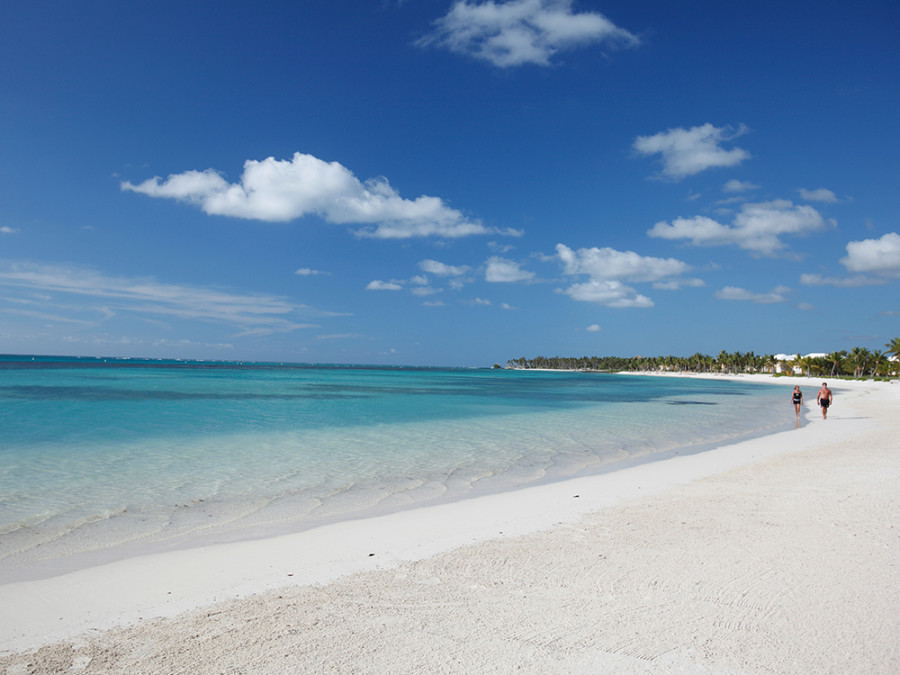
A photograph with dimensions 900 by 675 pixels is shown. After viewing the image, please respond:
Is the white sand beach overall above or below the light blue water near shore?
above

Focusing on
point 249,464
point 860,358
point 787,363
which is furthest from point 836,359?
point 249,464

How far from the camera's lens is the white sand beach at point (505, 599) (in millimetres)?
3688

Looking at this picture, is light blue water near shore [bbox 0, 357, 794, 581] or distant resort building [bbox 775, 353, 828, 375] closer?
light blue water near shore [bbox 0, 357, 794, 581]

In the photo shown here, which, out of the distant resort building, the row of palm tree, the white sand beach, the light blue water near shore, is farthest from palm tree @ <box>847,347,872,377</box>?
the white sand beach

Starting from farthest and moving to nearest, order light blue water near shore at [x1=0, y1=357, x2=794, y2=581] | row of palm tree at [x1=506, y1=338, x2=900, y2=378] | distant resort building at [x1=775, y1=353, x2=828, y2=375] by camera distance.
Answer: distant resort building at [x1=775, y1=353, x2=828, y2=375] → row of palm tree at [x1=506, y1=338, x2=900, y2=378] → light blue water near shore at [x1=0, y1=357, x2=794, y2=581]

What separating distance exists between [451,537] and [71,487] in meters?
7.53

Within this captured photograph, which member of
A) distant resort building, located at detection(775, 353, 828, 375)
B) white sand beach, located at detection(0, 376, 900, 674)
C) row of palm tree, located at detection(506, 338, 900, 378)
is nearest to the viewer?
white sand beach, located at detection(0, 376, 900, 674)

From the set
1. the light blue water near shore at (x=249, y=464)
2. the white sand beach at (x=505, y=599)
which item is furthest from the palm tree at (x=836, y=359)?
the white sand beach at (x=505, y=599)

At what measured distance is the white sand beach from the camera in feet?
12.1

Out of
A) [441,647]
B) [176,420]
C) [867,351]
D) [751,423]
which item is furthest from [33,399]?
[867,351]

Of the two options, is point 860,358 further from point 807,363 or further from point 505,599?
point 505,599

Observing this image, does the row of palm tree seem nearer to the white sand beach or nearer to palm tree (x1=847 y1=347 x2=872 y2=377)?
palm tree (x1=847 y1=347 x2=872 y2=377)

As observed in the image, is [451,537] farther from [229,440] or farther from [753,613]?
[229,440]

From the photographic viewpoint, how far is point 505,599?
4.66m
